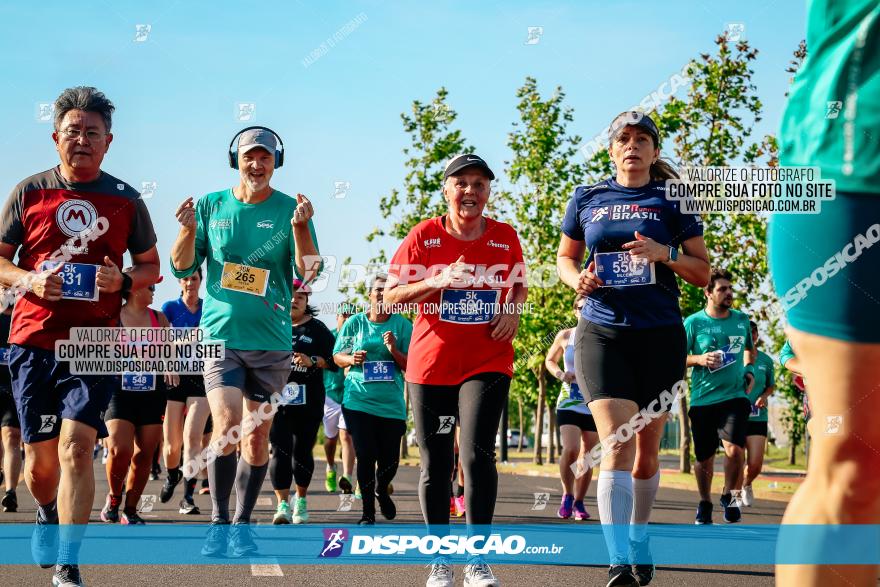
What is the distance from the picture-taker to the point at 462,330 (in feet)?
21.6

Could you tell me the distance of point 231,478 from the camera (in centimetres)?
774

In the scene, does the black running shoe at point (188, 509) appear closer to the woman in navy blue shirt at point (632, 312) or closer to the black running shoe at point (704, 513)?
the black running shoe at point (704, 513)

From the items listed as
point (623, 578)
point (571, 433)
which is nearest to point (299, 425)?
point (571, 433)

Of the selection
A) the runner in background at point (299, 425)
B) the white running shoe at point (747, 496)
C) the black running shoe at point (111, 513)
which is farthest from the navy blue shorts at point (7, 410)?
the white running shoe at point (747, 496)

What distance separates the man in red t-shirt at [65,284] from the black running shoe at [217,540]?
1.32m

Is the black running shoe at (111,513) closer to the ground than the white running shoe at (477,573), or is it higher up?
closer to the ground

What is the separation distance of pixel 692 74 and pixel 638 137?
16.3 meters

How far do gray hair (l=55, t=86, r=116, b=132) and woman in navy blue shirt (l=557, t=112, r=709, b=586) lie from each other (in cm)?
286

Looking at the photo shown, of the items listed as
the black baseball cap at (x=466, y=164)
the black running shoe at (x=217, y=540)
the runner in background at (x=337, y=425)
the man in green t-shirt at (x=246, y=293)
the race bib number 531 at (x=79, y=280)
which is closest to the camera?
Result: the race bib number 531 at (x=79, y=280)

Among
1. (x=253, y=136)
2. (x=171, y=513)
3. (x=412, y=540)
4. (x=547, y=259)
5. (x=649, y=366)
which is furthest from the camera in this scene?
(x=547, y=259)

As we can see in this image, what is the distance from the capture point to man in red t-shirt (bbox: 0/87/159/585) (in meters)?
6.05

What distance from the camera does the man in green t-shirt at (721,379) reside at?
1206 cm

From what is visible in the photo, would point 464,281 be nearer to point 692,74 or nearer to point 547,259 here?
point 692,74

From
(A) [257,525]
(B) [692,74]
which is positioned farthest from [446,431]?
(B) [692,74]
